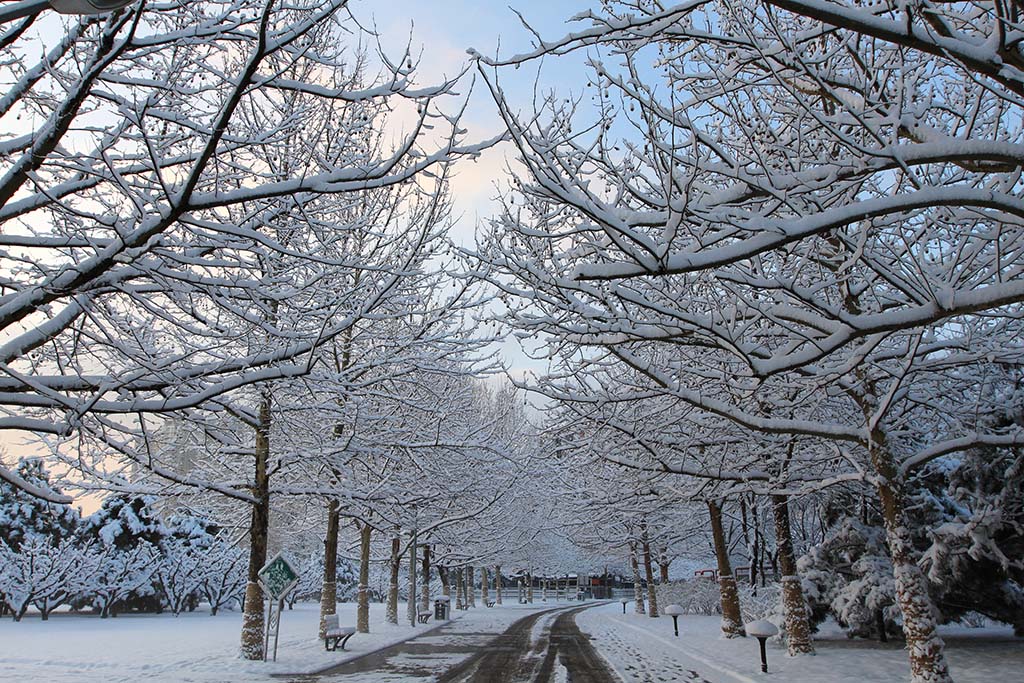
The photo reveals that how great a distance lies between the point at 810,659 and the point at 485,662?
249 inches

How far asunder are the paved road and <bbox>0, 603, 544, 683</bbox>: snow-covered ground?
3.24 feet

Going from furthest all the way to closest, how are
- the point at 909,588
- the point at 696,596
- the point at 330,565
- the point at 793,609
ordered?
the point at 696,596 < the point at 330,565 < the point at 793,609 < the point at 909,588

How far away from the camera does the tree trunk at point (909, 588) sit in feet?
28.9

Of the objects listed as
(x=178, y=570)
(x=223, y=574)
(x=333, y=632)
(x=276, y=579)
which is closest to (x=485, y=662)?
(x=333, y=632)

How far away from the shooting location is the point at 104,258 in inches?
207

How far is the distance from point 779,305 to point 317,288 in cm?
504

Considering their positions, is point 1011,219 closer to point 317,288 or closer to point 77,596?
point 317,288

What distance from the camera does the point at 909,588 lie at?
934 centimetres

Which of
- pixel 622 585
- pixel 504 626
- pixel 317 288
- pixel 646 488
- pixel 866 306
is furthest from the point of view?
pixel 622 585

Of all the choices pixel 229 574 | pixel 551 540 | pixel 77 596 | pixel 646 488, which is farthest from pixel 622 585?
pixel 646 488

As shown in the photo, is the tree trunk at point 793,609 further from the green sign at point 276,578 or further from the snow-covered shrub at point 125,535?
the snow-covered shrub at point 125,535

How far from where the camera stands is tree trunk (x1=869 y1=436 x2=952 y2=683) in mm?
8812

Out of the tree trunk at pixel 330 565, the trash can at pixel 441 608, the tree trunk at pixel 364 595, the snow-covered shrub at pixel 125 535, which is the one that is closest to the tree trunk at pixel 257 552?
the tree trunk at pixel 330 565

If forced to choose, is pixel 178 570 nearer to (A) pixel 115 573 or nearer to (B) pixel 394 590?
(A) pixel 115 573
